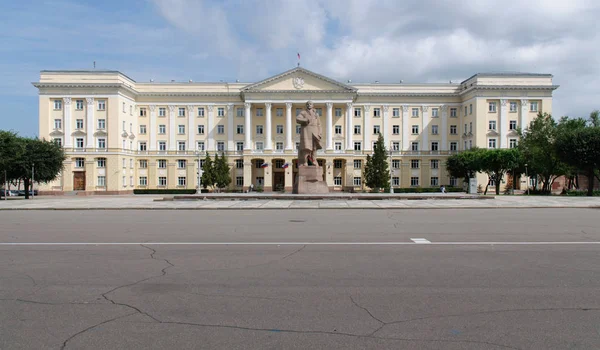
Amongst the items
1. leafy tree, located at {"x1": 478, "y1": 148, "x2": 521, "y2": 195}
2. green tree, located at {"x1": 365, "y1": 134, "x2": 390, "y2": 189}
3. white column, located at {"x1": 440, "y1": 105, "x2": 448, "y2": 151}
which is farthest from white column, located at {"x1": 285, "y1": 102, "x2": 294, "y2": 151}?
leafy tree, located at {"x1": 478, "y1": 148, "x2": 521, "y2": 195}

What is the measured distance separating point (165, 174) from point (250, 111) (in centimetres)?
1873

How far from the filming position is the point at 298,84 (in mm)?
78812

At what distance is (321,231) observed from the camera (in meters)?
15.3

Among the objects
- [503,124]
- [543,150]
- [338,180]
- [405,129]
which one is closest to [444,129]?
[405,129]

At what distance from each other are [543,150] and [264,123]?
148ft

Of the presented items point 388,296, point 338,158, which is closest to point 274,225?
point 388,296

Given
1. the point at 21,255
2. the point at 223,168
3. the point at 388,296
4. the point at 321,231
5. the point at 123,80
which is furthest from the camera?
the point at 123,80

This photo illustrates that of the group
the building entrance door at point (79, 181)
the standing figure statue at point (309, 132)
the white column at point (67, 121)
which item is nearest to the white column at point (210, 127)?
the building entrance door at point (79, 181)

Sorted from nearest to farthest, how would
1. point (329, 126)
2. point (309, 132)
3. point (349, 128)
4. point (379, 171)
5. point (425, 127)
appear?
point (309, 132) < point (379, 171) < point (329, 126) < point (349, 128) < point (425, 127)

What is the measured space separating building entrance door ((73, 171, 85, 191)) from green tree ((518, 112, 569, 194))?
67.6m

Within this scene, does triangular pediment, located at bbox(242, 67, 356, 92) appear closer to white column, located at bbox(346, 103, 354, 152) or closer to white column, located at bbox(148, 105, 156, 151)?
white column, located at bbox(346, 103, 354, 152)

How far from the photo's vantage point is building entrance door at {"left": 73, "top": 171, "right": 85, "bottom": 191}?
7556cm

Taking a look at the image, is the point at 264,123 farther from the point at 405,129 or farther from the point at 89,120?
the point at 89,120

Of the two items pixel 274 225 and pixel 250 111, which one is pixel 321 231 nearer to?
pixel 274 225
